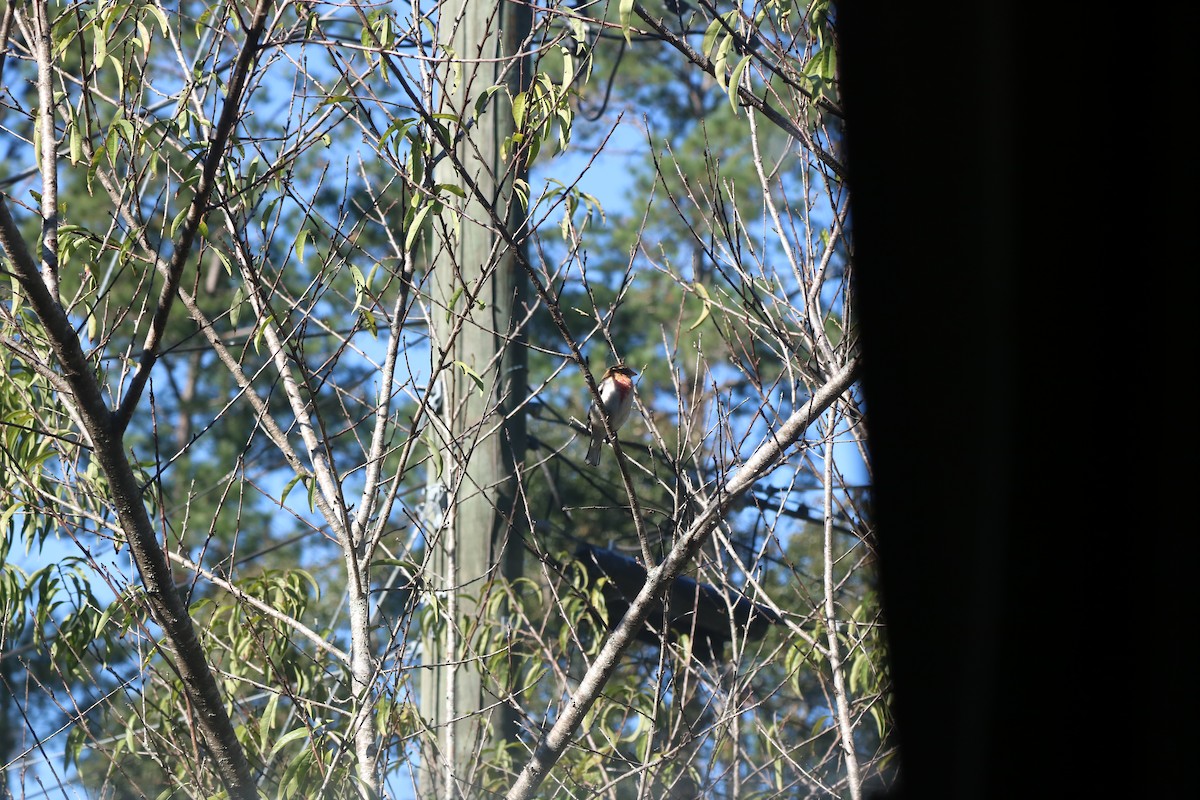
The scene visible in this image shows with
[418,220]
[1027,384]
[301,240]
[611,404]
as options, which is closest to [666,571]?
[418,220]

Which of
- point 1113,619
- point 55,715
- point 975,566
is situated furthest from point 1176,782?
point 55,715

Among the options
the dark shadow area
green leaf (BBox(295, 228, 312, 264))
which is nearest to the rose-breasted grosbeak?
green leaf (BBox(295, 228, 312, 264))

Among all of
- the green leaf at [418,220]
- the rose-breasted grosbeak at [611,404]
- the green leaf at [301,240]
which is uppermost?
the green leaf at [301,240]

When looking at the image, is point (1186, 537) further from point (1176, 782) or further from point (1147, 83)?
point (1147, 83)

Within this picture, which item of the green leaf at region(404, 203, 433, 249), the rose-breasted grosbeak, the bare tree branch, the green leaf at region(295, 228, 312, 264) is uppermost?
the green leaf at region(295, 228, 312, 264)

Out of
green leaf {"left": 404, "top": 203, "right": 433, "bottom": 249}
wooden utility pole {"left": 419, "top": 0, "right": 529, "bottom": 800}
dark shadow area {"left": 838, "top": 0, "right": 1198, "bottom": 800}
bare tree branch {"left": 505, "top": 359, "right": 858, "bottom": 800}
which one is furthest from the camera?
wooden utility pole {"left": 419, "top": 0, "right": 529, "bottom": 800}

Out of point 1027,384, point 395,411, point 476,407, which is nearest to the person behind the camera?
point 1027,384

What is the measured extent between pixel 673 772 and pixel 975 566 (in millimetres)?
4276

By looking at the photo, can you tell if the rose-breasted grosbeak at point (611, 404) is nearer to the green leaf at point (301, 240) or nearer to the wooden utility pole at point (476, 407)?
the wooden utility pole at point (476, 407)

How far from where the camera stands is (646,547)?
11.2 feet

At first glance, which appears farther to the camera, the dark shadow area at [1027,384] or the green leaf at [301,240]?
the green leaf at [301,240]

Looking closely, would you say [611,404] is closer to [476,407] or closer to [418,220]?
[476,407]

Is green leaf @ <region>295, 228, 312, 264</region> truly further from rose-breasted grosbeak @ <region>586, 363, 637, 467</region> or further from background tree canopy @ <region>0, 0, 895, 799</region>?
rose-breasted grosbeak @ <region>586, 363, 637, 467</region>

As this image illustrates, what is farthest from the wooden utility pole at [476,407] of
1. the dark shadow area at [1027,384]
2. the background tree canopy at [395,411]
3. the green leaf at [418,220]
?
the dark shadow area at [1027,384]
